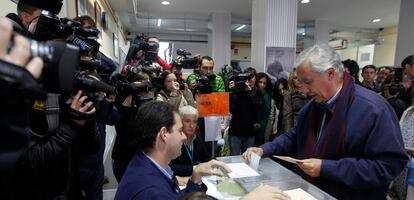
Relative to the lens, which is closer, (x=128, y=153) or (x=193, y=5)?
(x=128, y=153)

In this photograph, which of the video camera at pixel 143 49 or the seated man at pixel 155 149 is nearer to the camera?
the seated man at pixel 155 149

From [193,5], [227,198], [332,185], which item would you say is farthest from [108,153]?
[193,5]

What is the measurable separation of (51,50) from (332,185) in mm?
1261

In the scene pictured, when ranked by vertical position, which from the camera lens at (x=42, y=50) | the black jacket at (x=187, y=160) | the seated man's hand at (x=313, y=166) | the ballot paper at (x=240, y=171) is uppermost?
the camera lens at (x=42, y=50)

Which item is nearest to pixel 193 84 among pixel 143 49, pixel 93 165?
pixel 143 49

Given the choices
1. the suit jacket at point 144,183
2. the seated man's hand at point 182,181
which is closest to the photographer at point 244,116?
the seated man's hand at point 182,181

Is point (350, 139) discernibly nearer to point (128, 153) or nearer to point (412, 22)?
point (128, 153)

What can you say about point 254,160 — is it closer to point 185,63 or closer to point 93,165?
point 93,165

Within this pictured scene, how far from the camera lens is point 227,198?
1259 millimetres

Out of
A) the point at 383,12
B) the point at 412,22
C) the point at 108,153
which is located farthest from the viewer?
the point at 383,12

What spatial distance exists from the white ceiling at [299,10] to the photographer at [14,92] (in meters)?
5.73

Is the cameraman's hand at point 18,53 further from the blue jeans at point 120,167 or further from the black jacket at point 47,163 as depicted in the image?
the blue jeans at point 120,167

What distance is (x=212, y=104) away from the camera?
2.56 metres

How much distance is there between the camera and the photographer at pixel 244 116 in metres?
3.08
